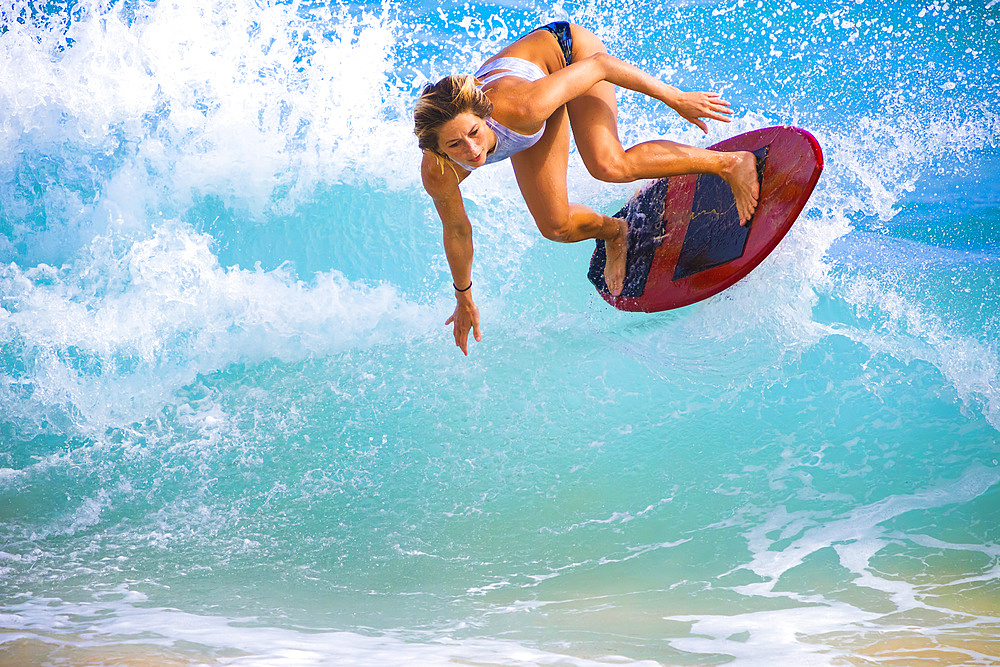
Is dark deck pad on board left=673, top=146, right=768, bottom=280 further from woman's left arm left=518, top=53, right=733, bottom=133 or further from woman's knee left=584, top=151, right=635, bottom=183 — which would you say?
woman's knee left=584, top=151, right=635, bottom=183

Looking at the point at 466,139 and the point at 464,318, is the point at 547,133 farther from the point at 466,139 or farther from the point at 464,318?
the point at 464,318

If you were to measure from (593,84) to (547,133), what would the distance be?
40cm

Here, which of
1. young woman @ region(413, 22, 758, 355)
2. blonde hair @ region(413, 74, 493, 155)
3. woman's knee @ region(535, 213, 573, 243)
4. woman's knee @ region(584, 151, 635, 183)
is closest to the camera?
blonde hair @ region(413, 74, 493, 155)

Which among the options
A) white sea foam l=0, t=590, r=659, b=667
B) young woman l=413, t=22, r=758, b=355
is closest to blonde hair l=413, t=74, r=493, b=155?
young woman l=413, t=22, r=758, b=355

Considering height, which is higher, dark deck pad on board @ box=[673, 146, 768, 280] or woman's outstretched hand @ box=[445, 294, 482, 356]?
dark deck pad on board @ box=[673, 146, 768, 280]

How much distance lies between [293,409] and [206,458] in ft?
1.91

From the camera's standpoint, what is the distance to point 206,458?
4.21 meters

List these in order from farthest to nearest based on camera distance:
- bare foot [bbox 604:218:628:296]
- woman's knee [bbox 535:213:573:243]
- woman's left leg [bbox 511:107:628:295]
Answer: bare foot [bbox 604:218:628:296] → woman's knee [bbox 535:213:573:243] → woman's left leg [bbox 511:107:628:295]

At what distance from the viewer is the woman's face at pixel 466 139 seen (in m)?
2.85

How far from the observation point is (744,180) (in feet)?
11.8

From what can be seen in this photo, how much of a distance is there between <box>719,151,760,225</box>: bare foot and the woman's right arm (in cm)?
132

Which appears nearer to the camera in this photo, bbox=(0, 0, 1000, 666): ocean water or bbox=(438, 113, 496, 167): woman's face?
bbox=(438, 113, 496, 167): woman's face

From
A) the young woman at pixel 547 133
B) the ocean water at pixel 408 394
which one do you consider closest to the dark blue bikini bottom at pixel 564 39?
the young woman at pixel 547 133

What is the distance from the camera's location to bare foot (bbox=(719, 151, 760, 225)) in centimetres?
359
